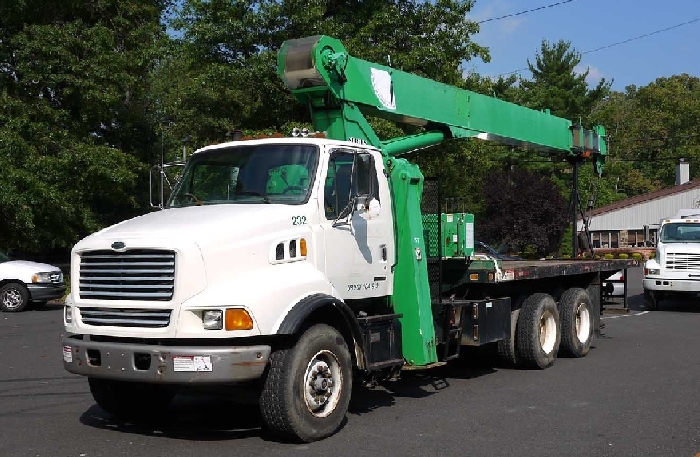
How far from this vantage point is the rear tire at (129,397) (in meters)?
7.91

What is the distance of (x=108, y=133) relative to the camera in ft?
99.5

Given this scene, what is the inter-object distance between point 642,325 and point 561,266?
5.77 metres

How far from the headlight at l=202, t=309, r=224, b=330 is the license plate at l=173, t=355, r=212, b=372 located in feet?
0.80

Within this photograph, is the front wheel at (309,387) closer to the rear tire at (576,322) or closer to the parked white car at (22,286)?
the rear tire at (576,322)

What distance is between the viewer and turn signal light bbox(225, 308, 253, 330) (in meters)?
6.65

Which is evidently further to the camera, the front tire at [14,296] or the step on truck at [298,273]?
the front tire at [14,296]

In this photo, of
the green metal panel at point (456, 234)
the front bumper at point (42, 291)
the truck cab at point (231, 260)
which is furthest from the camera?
the front bumper at point (42, 291)

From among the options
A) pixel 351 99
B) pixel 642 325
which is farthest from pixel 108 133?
pixel 351 99

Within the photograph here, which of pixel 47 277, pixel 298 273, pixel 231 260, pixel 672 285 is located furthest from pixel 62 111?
pixel 231 260

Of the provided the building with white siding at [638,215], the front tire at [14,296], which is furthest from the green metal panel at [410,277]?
the building with white siding at [638,215]

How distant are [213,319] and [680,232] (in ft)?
55.4

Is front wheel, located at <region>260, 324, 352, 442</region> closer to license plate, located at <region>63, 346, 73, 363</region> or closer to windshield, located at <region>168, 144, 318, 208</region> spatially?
windshield, located at <region>168, 144, 318, 208</region>

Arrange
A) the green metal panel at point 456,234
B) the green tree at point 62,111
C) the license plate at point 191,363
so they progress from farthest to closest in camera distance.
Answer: the green tree at point 62,111 → the green metal panel at point 456,234 → the license plate at point 191,363

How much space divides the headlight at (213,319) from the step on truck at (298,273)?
0.06 ft
